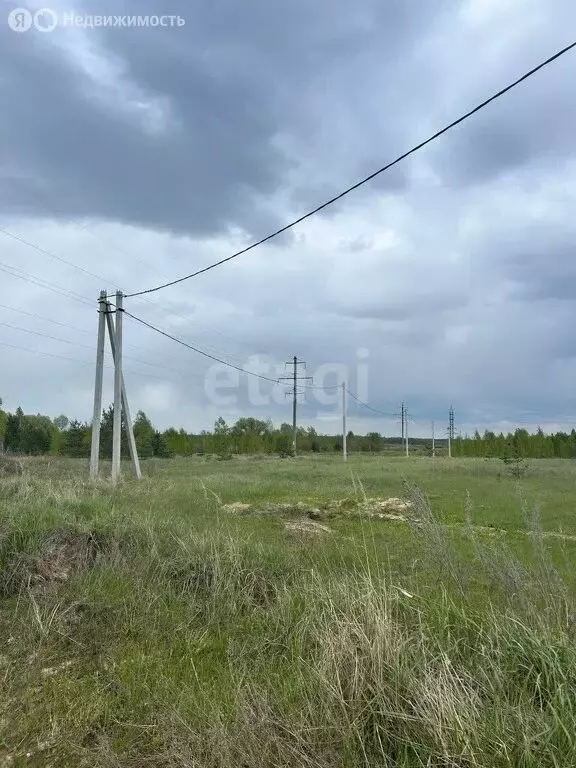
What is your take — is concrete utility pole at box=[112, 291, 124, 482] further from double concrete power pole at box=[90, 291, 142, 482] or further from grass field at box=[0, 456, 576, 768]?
grass field at box=[0, 456, 576, 768]

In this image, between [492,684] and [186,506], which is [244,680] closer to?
[492,684]

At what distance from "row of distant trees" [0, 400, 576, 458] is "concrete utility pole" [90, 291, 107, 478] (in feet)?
68.8

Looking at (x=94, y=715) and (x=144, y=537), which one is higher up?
(x=144, y=537)

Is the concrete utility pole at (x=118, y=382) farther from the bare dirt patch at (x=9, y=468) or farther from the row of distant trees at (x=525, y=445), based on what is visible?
the row of distant trees at (x=525, y=445)

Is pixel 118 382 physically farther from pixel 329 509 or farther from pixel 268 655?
pixel 268 655

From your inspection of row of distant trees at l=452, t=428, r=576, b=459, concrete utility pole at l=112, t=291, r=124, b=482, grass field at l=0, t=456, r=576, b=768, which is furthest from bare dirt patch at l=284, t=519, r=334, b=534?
row of distant trees at l=452, t=428, r=576, b=459

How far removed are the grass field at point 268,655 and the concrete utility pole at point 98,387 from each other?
1221 centimetres

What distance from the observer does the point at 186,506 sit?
1205cm

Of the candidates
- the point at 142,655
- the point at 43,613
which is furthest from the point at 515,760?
the point at 43,613

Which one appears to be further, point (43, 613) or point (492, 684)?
point (43, 613)

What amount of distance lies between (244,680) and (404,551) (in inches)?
160

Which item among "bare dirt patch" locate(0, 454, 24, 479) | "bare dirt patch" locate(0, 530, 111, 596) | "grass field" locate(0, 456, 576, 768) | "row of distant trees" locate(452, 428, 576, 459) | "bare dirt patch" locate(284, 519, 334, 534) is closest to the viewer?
"grass field" locate(0, 456, 576, 768)

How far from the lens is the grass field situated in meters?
2.59

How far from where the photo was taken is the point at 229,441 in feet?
224
